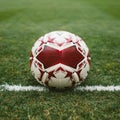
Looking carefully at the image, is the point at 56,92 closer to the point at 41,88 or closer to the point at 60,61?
the point at 41,88

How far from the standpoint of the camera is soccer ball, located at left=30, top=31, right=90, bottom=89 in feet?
12.8

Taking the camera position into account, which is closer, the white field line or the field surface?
the field surface

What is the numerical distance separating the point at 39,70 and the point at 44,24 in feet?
20.9

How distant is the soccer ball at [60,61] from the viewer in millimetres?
3912

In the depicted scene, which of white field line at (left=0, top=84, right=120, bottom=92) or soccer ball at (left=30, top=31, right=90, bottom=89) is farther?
white field line at (left=0, top=84, right=120, bottom=92)

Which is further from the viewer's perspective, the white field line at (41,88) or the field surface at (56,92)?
the white field line at (41,88)

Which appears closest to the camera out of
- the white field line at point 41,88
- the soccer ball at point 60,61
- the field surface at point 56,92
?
the field surface at point 56,92

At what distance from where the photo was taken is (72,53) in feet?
13.0

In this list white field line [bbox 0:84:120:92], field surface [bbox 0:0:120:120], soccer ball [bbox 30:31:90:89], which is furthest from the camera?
white field line [bbox 0:84:120:92]

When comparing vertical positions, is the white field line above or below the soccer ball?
below

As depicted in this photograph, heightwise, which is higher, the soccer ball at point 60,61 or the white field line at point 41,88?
the soccer ball at point 60,61

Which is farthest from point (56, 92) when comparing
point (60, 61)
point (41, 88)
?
point (60, 61)

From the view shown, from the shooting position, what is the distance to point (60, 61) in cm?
390

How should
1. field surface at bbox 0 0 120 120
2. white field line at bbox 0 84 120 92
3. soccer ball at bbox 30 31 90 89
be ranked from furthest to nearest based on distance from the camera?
1. white field line at bbox 0 84 120 92
2. soccer ball at bbox 30 31 90 89
3. field surface at bbox 0 0 120 120
